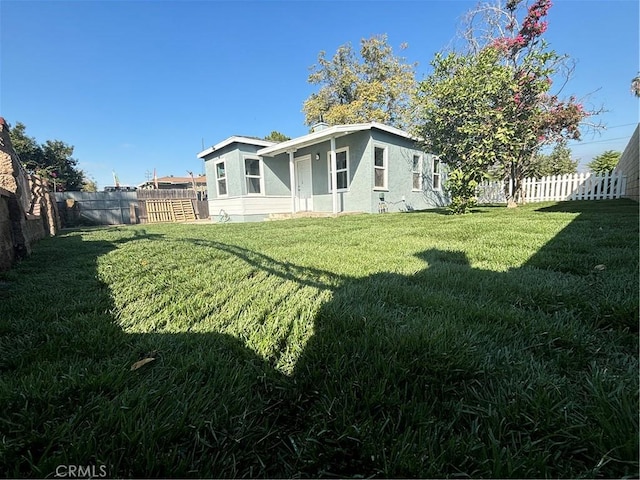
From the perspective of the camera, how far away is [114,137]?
21641 millimetres

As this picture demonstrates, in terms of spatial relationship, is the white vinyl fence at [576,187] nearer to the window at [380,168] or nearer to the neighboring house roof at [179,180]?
the window at [380,168]

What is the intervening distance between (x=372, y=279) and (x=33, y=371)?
6.41 ft

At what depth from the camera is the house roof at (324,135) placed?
9.04 meters

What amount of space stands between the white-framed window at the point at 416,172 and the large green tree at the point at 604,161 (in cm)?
1601

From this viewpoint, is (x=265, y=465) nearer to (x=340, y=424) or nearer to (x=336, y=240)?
(x=340, y=424)

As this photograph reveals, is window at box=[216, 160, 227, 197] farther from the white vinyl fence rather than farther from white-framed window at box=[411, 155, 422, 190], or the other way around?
the white vinyl fence

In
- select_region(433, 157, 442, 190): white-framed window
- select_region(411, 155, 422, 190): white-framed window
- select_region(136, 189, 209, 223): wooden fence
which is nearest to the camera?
→ select_region(411, 155, 422, 190): white-framed window

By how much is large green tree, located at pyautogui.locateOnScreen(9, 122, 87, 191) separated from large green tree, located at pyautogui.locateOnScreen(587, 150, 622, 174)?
35.2 meters

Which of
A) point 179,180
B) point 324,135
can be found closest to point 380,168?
point 324,135

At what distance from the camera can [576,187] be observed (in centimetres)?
1135

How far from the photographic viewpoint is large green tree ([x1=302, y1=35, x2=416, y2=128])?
21.6 meters

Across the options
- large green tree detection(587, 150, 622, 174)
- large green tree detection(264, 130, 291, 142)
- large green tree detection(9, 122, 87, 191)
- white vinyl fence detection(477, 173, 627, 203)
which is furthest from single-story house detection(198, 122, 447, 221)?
large green tree detection(587, 150, 622, 174)

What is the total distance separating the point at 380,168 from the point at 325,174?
218cm

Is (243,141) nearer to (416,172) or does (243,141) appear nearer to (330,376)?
(416,172)
